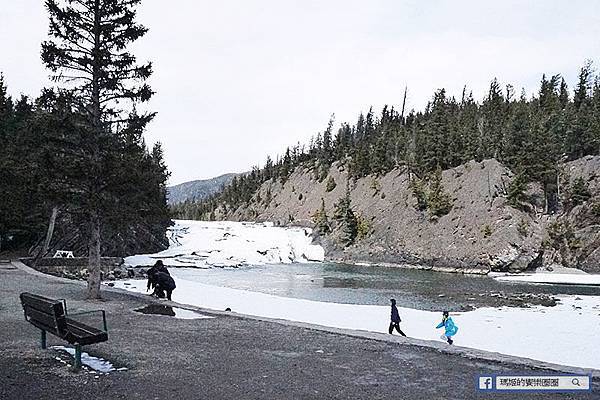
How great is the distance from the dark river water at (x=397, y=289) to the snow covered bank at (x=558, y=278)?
3.51 metres

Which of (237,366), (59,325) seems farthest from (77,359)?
(237,366)

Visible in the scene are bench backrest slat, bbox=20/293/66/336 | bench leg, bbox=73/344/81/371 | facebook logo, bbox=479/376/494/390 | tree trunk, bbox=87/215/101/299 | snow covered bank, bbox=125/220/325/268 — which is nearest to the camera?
facebook logo, bbox=479/376/494/390

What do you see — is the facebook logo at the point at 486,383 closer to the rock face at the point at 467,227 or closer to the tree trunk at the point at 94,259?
the tree trunk at the point at 94,259

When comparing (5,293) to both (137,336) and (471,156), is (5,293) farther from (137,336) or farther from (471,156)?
(471,156)

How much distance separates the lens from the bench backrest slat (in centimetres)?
831

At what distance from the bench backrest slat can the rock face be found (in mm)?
56090

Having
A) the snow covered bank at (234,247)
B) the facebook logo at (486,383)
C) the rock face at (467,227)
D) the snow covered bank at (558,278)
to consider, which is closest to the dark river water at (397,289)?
the snow covered bank at (558,278)

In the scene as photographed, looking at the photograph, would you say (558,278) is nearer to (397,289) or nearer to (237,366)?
(397,289)

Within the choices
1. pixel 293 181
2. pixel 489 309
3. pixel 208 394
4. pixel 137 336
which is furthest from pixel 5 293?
pixel 293 181

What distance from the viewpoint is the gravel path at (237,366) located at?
279 inches

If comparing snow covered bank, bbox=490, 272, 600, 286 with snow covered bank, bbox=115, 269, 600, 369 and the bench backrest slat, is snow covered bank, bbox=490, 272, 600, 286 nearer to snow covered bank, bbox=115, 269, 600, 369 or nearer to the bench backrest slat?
snow covered bank, bbox=115, 269, 600, 369

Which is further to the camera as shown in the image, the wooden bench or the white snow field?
the white snow field

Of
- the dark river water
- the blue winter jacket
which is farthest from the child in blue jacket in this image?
the dark river water

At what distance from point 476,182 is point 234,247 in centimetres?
3744
